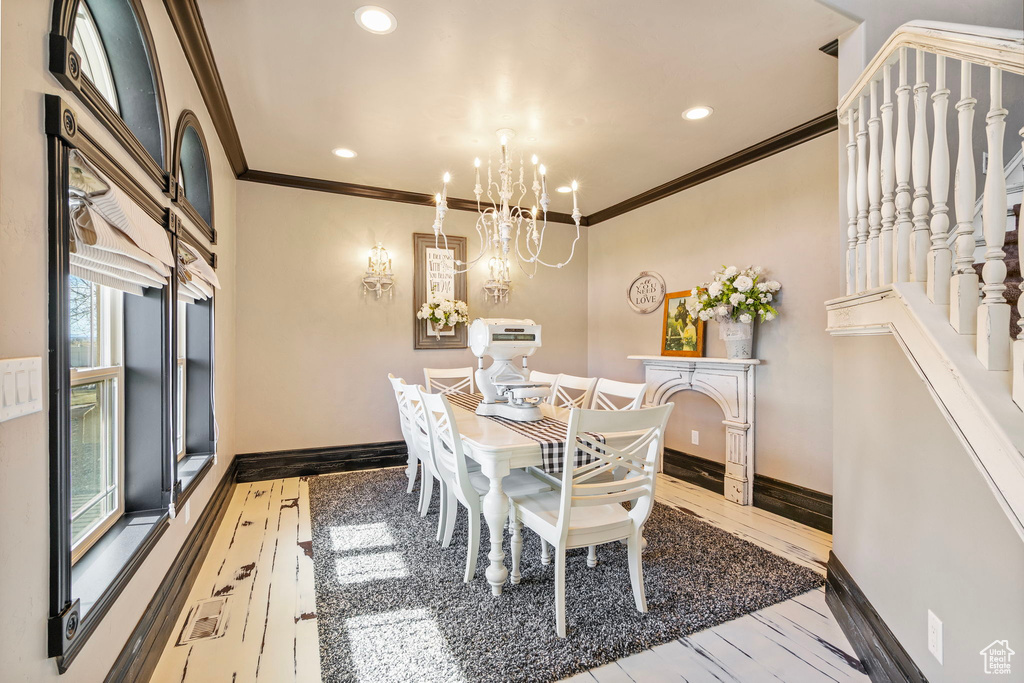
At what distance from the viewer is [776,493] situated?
128 inches

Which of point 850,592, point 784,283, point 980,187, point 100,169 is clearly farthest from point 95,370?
point 980,187

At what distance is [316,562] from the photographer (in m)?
2.49

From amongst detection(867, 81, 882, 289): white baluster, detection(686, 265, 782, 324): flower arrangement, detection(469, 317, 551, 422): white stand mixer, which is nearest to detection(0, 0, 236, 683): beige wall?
detection(469, 317, 551, 422): white stand mixer

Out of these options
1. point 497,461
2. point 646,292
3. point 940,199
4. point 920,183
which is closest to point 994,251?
point 940,199

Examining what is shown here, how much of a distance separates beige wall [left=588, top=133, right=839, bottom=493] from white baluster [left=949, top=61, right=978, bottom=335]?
5.97 ft

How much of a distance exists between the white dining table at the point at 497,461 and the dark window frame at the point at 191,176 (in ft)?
5.43

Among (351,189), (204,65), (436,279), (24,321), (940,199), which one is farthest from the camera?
(436,279)

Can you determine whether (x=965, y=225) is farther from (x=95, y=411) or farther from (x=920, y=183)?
(x=95, y=411)

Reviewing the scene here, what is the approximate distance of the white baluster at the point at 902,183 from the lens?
1.50 metres

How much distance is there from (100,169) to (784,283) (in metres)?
3.59

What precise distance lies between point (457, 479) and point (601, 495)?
707 millimetres

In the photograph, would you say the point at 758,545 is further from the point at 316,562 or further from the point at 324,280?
the point at 324,280

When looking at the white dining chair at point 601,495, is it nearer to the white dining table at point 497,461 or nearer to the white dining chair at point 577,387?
the white dining table at point 497,461

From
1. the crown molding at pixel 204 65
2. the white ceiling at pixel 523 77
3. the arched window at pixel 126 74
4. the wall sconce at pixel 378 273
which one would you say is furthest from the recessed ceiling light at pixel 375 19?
the wall sconce at pixel 378 273
